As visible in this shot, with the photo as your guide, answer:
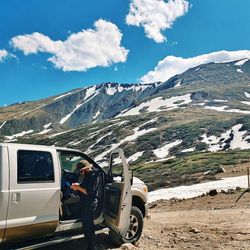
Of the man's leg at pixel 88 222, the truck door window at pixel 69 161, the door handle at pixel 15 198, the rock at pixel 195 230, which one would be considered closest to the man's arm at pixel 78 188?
the man's leg at pixel 88 222

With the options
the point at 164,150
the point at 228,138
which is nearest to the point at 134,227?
the point at 228,138

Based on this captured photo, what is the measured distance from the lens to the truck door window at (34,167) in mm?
7633

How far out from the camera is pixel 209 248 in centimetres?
991

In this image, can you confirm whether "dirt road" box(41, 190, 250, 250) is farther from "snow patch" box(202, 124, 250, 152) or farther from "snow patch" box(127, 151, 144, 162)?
"snow patch" box(127, 151, 144, 162)

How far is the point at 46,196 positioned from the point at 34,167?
58 cm

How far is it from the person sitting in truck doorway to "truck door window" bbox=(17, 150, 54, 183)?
80 centimetres

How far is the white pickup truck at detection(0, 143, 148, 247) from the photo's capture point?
7.39m

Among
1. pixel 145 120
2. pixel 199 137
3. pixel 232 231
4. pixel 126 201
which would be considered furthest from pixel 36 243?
pixel 145 120

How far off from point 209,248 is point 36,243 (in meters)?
4.14

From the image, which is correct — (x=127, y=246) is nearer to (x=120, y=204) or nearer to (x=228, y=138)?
(x=120, y=204)

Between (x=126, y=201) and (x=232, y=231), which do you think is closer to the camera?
(x=126, y=201)

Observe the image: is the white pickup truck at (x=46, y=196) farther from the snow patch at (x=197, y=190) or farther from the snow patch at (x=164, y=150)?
the snow patch at (x=164, y=150)

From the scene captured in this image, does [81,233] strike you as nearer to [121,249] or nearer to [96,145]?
[121,249]

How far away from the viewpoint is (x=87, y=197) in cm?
874
